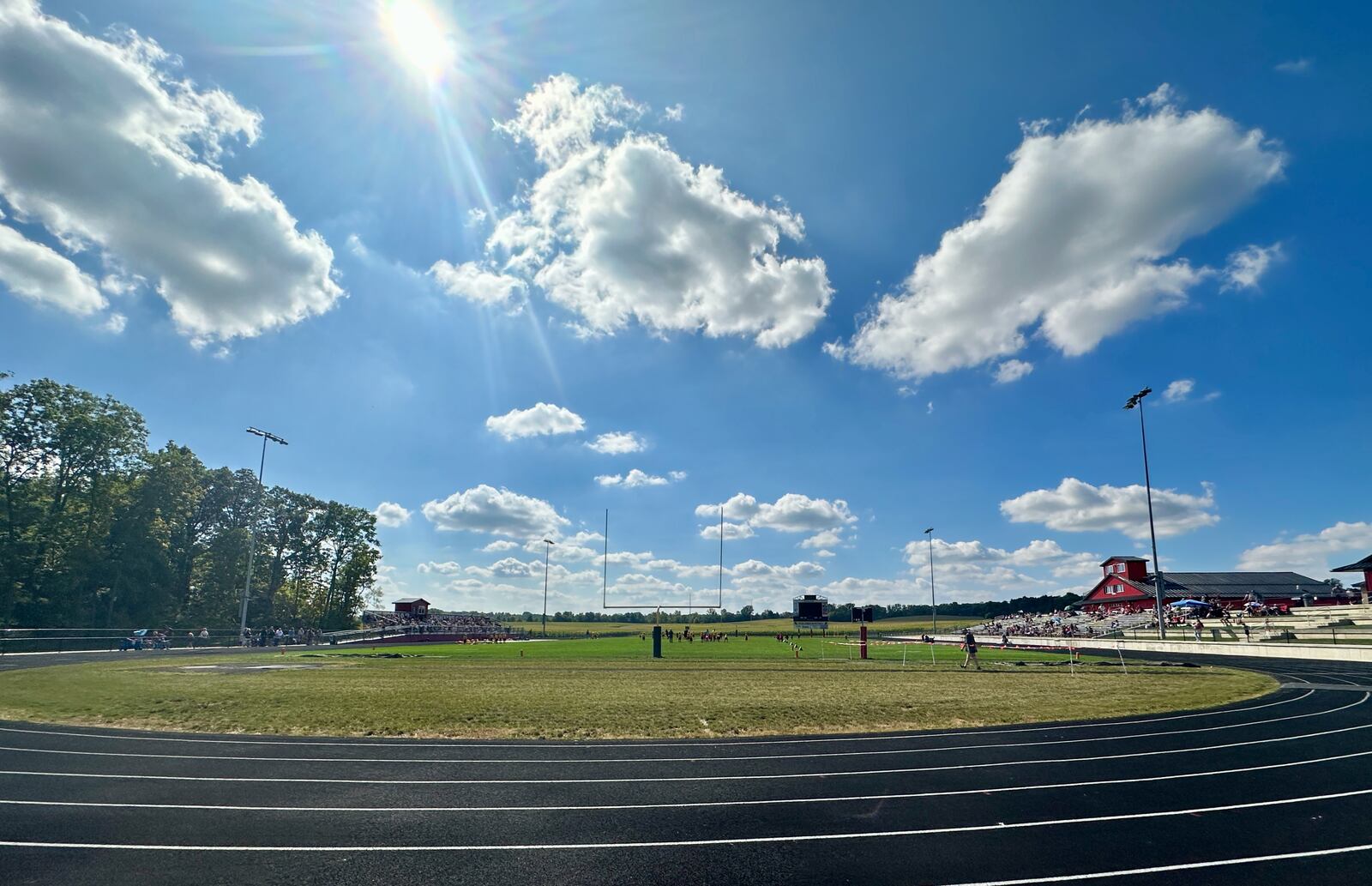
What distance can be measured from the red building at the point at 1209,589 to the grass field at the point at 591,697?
6190 cm

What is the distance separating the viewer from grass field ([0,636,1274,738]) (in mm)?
17516

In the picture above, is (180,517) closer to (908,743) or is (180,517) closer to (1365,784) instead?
(908,743)

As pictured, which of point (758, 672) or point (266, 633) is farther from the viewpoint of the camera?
point (266, 633)

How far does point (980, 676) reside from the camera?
2981cm

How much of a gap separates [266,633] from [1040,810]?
74.0 meters

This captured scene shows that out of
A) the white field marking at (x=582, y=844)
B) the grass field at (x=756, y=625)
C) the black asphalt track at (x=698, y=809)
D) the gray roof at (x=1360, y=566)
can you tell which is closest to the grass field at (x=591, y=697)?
the black asphalt track at (x=698, y=809)

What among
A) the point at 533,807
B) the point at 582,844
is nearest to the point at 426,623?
the point at 533,807

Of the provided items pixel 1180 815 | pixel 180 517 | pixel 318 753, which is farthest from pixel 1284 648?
pixel 180 517

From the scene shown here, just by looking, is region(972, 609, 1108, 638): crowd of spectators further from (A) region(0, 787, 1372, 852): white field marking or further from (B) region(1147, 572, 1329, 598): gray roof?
(A) region(0, 787, 1372, 852): white field marking

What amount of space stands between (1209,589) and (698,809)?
102m

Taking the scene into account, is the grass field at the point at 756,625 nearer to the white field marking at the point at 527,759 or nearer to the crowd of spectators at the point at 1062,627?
the crowd of spectators at the point at 1062,627

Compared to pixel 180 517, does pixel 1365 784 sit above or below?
below

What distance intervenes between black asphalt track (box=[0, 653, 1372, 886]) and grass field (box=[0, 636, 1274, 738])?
1867 mm

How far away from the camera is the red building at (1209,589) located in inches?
3029
